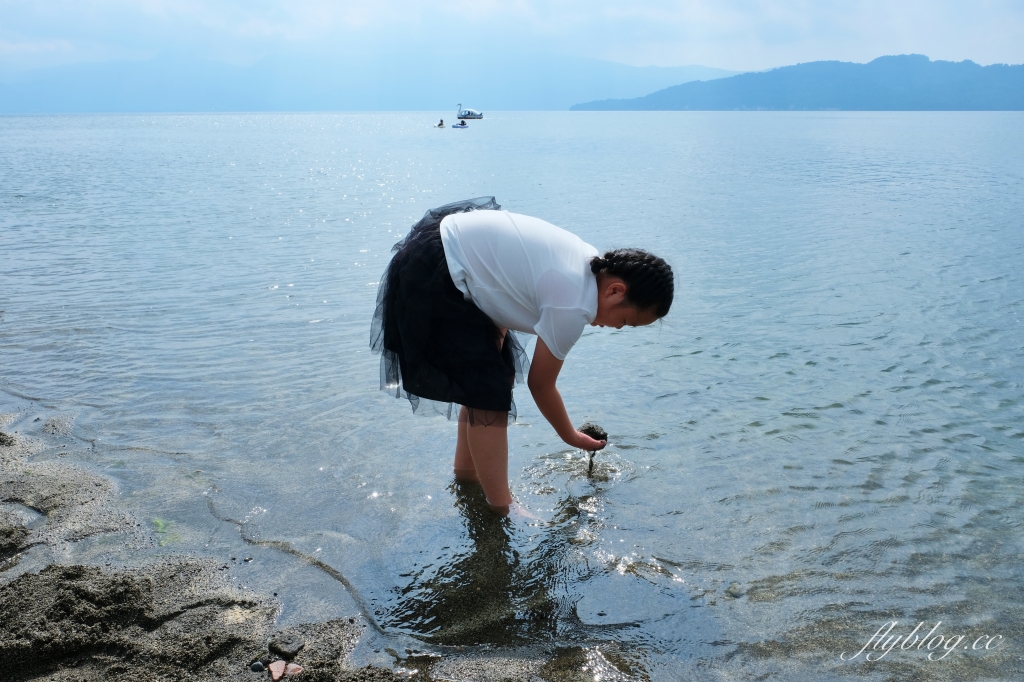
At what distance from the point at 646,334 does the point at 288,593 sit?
528 centimetres

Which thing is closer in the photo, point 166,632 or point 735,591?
point 166,632

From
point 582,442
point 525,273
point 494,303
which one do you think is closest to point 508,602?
point 582,442

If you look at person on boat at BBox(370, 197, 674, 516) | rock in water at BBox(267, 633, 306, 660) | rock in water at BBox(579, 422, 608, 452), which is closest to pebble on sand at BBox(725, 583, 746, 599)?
person on boat at BBox(370, 197, 674, 516)

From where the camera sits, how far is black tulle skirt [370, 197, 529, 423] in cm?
322

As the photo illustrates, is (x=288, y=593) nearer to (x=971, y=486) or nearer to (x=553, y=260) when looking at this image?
(x=553, y=260)

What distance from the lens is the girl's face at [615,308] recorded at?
9.82 feet

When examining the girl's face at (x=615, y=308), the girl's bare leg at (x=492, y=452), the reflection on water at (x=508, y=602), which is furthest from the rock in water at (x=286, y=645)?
the girl's face at (x=615, y=308)

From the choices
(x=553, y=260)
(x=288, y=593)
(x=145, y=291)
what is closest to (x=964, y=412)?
(x=553, y=260)

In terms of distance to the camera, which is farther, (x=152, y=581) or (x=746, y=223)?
(x=746, y=223)

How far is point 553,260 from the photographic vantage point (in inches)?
118

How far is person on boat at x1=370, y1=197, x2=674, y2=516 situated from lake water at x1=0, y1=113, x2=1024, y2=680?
75cm

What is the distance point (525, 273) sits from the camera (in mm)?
3014

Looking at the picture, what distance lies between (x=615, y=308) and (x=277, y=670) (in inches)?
71.9

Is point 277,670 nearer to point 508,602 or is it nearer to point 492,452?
point 508,602
